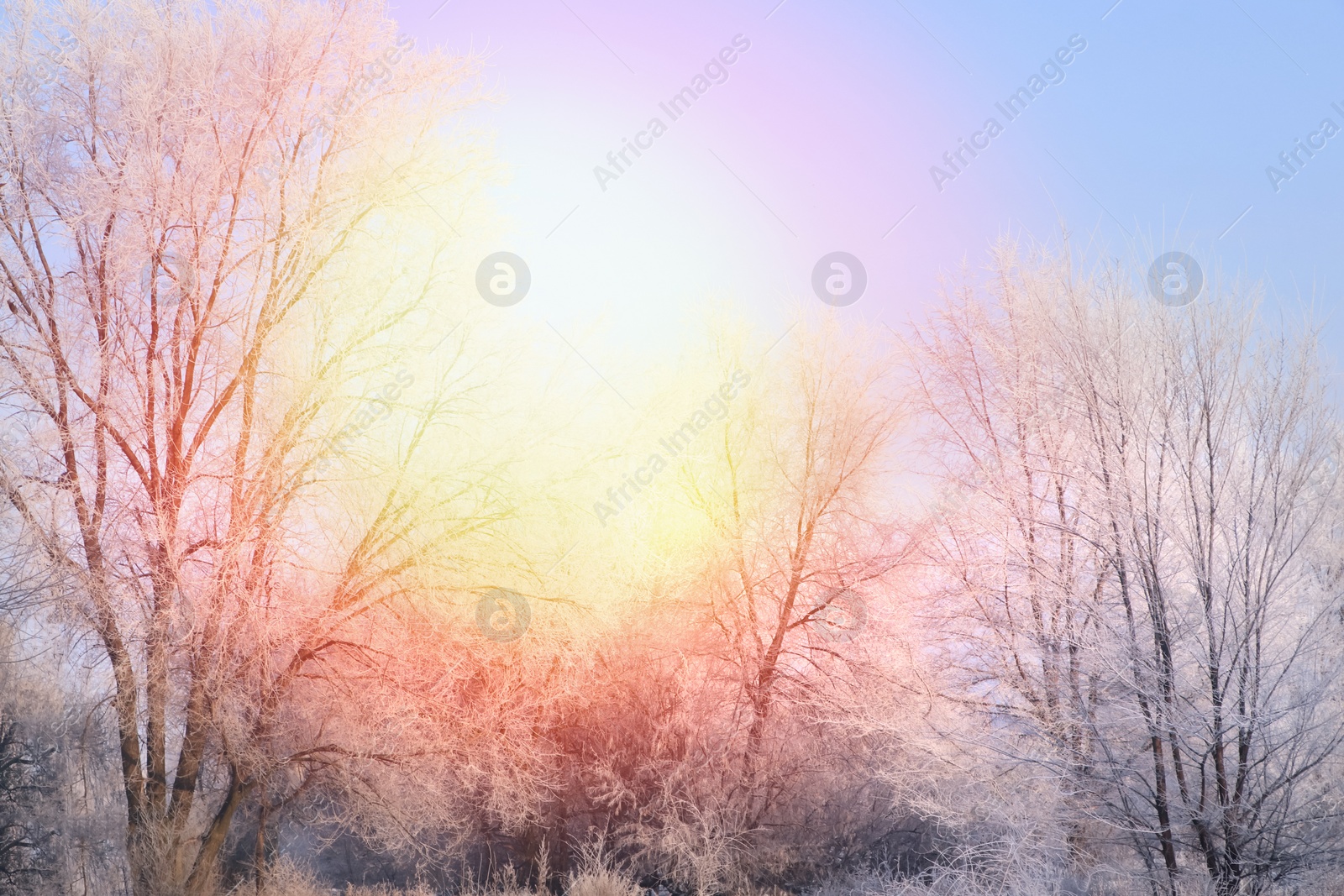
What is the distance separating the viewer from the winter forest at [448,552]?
18.6 feet

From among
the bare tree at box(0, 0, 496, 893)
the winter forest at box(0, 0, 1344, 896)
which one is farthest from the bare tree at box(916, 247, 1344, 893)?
the bare tree at box(0, 0, 496, 893)

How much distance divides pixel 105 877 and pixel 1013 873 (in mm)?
8496

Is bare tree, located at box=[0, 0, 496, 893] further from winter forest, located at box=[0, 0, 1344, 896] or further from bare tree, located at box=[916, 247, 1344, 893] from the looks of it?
bare tree, located at box=[916, 247, 1344, 893]

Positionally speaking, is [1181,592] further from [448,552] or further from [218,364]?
[218,364]

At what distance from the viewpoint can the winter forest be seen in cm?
566

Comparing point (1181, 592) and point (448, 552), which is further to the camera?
point (448, 552)

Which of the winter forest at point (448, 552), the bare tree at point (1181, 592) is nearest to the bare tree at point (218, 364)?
the winter forest at point (448, 552)

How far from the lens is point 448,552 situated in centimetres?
835

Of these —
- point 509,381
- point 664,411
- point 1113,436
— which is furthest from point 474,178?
point 1113,436

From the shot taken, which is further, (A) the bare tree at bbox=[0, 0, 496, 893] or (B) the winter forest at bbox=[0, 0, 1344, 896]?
(A) the bare tree at bbox=[0, 0, 496, 893]

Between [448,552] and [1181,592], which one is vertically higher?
[448,552]

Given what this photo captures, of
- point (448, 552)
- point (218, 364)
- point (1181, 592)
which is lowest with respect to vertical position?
point (1181, 592)

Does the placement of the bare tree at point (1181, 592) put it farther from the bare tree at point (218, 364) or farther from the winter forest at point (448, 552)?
the bare tree at point (218, 364)

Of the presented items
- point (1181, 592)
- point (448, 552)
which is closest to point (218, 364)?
point (448, 552)
